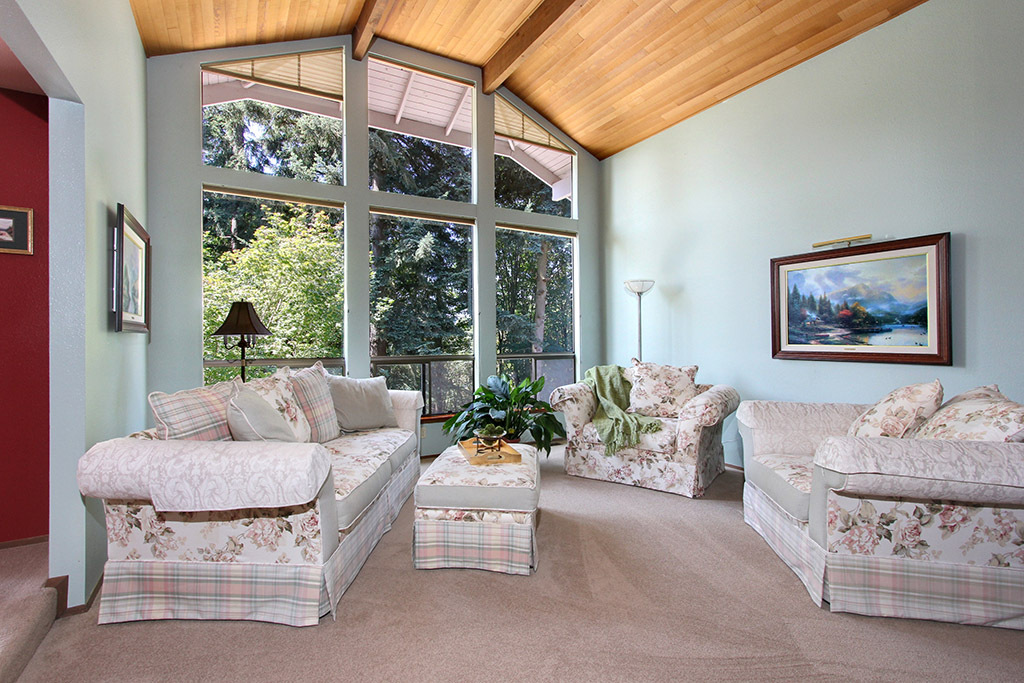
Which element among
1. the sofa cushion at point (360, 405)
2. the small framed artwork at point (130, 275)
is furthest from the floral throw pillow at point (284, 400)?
the small framed artwork at point (130, 275)

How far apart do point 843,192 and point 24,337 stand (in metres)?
4.86

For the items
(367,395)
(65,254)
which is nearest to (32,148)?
(65,254)

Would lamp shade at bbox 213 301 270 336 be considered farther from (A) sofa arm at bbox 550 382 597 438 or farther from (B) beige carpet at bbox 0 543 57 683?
(A) sofa arm at bbox 550 382 597 438

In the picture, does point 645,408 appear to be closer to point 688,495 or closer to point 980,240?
point 688,495

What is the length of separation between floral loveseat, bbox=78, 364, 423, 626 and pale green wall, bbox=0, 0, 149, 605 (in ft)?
0.59

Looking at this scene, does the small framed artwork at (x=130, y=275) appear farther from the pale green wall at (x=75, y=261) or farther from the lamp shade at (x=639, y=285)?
the lamp shade at (x=639, y=285)

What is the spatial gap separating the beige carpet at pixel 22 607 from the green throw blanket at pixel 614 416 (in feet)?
10.2

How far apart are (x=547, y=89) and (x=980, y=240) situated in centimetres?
360

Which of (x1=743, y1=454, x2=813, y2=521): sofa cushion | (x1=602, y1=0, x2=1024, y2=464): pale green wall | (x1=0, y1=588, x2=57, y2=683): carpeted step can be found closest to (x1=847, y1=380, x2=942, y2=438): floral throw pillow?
(x1=743, y1=454, x2=813, y2=521): sofa cushion

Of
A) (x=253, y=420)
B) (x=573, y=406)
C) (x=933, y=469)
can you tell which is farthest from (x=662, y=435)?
(x=253, y=420)

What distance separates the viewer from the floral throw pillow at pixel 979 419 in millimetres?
1924

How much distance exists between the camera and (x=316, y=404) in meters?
3.10

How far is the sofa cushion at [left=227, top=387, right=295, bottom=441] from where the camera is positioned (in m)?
2.21

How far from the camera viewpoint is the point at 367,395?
3568 mm
